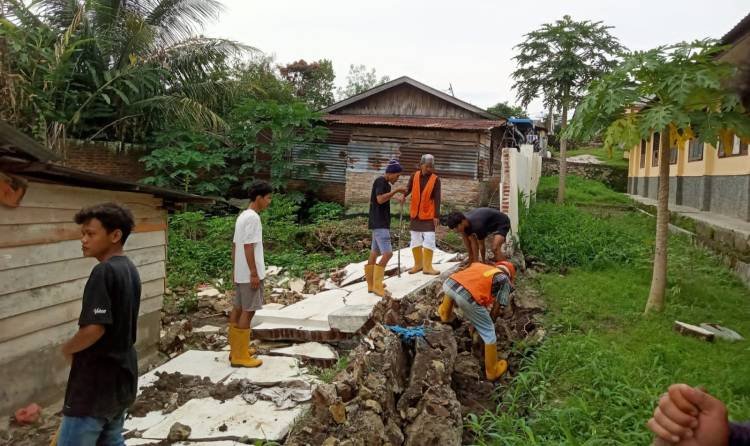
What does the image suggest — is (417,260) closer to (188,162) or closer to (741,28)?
(741,28)

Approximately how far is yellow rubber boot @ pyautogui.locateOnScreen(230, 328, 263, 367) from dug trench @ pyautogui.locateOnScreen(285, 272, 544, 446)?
111cm

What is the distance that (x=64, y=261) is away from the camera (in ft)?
16.2

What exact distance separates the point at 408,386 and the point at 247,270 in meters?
1.87

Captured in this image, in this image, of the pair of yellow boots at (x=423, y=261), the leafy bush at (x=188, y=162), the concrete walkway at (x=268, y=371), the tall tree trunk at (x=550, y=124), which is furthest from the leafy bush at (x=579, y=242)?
the tall tree trunk at (x=550, y=124)

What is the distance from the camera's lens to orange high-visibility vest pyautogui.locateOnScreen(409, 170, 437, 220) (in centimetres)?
768

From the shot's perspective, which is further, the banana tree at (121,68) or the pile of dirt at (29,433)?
the banana tree at (121,68)

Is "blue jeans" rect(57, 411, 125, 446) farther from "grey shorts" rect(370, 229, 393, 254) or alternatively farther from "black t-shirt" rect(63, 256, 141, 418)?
"grey shorts" rect(370, 229, 393, 254)

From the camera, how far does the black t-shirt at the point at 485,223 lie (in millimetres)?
6742

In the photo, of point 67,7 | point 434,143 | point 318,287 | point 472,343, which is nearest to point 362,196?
point 434,143

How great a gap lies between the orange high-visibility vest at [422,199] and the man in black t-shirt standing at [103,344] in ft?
17.1

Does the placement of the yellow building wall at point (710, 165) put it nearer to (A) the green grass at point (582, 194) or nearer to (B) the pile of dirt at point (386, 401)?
(A) the green grass at point (582, 194)

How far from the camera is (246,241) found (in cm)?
504

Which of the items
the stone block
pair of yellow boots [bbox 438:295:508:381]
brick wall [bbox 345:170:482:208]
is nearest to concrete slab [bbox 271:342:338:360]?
the stone block

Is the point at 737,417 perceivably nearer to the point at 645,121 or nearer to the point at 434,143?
the point at 645,121
